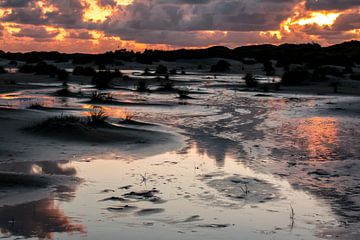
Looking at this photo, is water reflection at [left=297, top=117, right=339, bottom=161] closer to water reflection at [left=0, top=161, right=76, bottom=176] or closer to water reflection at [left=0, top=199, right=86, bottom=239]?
water reflection at [left=0, top=161, right=76, bottom=176]

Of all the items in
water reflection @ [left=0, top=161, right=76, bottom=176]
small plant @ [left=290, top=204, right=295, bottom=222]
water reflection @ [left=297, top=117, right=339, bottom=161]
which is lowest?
water reflection @ [left=297, top=117, right=339, bottom=161]

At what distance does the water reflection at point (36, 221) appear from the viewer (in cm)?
535

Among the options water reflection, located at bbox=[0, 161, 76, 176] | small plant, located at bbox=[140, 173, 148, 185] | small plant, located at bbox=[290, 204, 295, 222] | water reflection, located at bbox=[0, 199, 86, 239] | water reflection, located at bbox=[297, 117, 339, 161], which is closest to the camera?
water reflection, located at bbox=[0, 199, 86, 239]

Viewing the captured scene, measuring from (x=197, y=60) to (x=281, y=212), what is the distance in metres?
48.1

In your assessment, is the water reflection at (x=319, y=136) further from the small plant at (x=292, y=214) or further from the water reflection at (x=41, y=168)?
the water reflection at (x=41, y=168)

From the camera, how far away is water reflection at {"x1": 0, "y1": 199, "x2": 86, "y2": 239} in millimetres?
5352

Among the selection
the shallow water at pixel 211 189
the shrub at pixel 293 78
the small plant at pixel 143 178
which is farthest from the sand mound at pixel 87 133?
the shrub at pixel 293 78

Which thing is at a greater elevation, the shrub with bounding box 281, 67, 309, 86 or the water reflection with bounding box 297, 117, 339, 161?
the shrub with bounding box 281, 67, 309, 86

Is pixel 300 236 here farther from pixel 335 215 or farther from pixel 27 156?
pixel 27 156

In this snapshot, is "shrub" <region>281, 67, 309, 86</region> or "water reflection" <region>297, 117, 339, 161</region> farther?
"shrub" <region>281, 67, 309, 86</region>

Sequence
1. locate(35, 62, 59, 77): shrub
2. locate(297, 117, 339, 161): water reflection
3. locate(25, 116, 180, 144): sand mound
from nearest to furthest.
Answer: locate(297, 117, 339, 161): water reflection < locate(25, 116, 180, 144): sand mound < locate(35, 62, 59, 77): shrub

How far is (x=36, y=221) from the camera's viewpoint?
5.70 metres

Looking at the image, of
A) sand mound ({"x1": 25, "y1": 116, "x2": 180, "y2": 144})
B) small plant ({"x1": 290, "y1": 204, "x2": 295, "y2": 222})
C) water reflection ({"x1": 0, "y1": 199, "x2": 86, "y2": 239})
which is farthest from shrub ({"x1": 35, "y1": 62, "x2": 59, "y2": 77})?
small plant ({"x1": 290, "y1": 204, "x2": 295, "y2": 222})

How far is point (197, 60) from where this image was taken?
177ft
